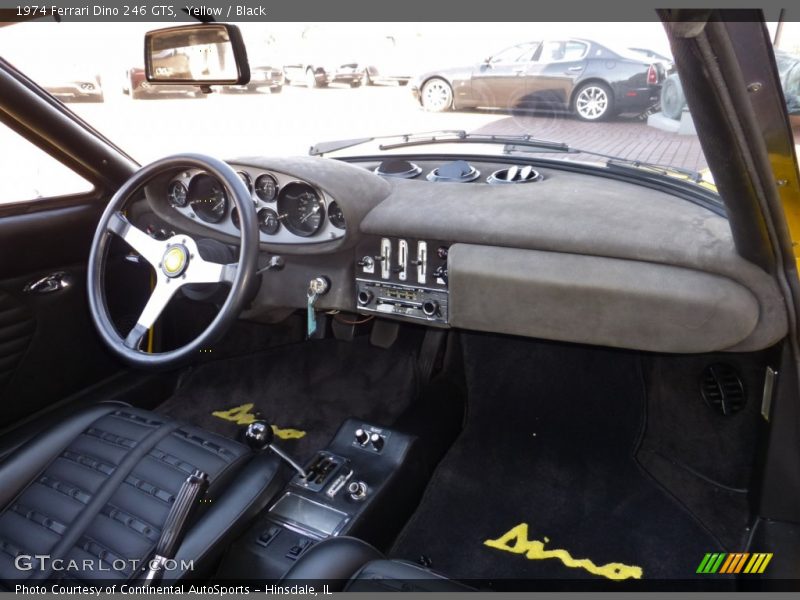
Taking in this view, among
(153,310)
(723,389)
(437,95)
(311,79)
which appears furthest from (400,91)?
(723,389)

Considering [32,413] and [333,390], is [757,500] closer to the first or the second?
[333,390]

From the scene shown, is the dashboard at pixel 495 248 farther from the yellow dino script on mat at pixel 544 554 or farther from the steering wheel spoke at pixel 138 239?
the yellow dino script on mat at pixel 544 554

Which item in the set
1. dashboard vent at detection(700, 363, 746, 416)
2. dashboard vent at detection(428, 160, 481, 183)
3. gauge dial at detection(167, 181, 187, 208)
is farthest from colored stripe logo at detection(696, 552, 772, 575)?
gauge dial at detection(167, 181, 187, 208)

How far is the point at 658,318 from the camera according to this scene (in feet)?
6.28

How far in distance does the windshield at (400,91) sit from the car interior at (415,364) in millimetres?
143

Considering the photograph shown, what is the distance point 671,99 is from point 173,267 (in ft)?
5.43

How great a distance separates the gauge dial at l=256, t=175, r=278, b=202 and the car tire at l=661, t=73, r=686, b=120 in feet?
4.43

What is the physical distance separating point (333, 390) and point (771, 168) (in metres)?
2.23

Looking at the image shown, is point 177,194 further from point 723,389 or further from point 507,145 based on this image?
point 723,389

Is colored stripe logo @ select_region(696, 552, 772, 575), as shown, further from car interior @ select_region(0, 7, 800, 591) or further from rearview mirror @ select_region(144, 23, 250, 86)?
rearview mirror @ select_region(144, 23, 250, 86)

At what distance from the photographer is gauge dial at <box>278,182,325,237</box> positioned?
7.64 ft

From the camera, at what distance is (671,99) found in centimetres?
195

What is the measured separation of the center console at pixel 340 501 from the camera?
1.96 m

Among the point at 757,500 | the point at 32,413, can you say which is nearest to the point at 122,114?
the point at 32,413
